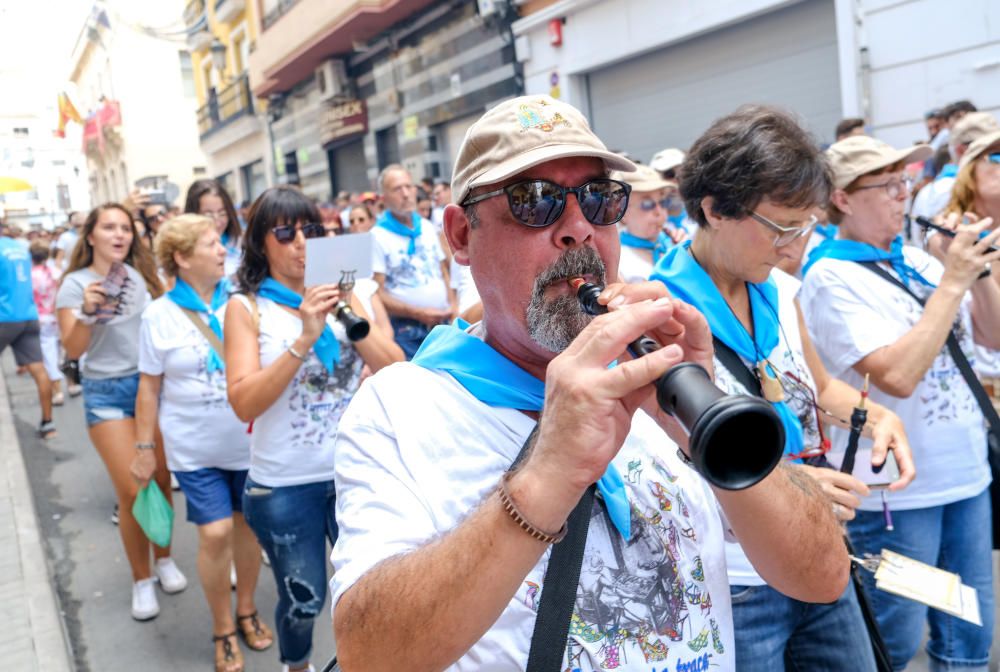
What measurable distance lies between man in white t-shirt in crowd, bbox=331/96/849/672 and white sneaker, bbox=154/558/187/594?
383cm

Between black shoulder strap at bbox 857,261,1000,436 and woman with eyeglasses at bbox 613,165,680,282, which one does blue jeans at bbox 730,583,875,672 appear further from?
woman with eyeglasses at bbox 613,165,680,282

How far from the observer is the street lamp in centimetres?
2684

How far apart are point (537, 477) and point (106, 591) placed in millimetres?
4635

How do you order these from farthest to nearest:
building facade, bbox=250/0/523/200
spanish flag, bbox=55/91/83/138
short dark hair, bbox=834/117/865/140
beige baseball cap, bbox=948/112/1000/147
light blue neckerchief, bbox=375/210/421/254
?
spanish flag, bbox=55/91/83/138, building facade, bbox=250/0/523/200, short dark hair, bbox=834/117/865/140, light blue neckerchief, bbox=375/210/421/254, beige baseball cap, bbox=948/112/1000/147

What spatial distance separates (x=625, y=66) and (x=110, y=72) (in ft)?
114

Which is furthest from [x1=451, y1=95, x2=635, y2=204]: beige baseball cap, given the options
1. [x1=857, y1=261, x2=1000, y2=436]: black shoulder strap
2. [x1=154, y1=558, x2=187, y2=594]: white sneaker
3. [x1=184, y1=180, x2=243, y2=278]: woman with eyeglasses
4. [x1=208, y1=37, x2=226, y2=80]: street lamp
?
[x1=208, y1=37, x2=226, y2=80]: street lamp

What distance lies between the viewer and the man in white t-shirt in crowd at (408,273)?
5.96m

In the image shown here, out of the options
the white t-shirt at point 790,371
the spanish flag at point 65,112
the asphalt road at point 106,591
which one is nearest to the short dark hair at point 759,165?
the white t-shirt at point 790,371

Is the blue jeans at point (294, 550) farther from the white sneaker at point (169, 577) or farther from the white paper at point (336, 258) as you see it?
the white sneaker at point (169, 577)

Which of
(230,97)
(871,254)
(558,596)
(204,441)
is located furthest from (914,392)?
(230,97)

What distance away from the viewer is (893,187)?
2990 mm

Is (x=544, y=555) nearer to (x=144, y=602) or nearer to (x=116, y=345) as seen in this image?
(x=144, y=602)

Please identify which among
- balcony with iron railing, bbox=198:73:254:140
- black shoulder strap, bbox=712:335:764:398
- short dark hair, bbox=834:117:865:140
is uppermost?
balcony with iron railing, bbox=198:73:254:140

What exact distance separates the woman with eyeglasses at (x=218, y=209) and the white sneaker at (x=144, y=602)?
2158 millimetres
